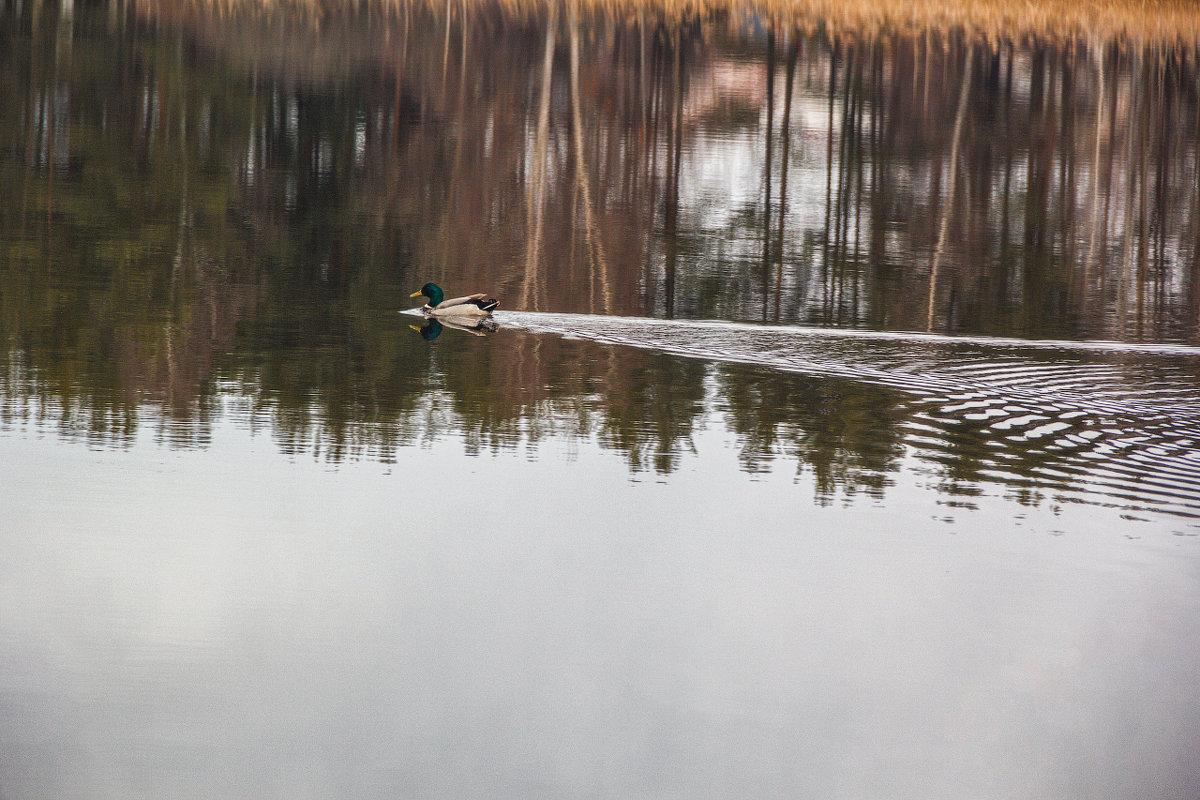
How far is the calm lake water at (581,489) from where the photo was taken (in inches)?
207

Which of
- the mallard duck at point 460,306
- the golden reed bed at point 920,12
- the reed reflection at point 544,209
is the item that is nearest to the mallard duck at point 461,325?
the mallard duck at point 460,306

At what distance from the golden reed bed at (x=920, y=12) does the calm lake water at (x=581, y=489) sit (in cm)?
1459

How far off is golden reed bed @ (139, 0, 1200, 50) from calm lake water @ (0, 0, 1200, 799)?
1459cm

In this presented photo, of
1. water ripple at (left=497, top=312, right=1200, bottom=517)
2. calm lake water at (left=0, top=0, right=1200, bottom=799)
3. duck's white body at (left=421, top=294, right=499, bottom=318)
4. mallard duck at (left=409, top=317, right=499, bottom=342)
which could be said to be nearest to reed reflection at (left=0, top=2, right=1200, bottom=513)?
calm lake water at (left=0, top=0, right=1200, bottom=799)

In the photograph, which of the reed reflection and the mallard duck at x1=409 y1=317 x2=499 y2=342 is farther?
the mallard duck at x1=409 y1=317 x2=499 y2=342

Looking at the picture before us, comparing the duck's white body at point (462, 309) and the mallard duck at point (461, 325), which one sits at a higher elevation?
the duck's white body at point (462, 309)

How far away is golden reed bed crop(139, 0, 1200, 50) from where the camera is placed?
35.6 metres

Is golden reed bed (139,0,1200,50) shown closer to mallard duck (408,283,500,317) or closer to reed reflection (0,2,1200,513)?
reed reflection (0,2,1200,513)

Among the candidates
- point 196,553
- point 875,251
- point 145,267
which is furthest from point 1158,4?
point 196,553

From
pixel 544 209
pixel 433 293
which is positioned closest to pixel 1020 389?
pixel 433 293

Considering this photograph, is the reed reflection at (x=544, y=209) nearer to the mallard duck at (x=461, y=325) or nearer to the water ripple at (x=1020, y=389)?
the mallard duck at (x=461, y=325)

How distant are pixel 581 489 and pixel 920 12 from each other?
33.2 m

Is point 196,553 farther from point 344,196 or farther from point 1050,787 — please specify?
point 344,196

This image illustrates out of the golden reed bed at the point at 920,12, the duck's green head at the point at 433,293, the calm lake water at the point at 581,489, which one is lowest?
the calm lake water at the point at 581,489
